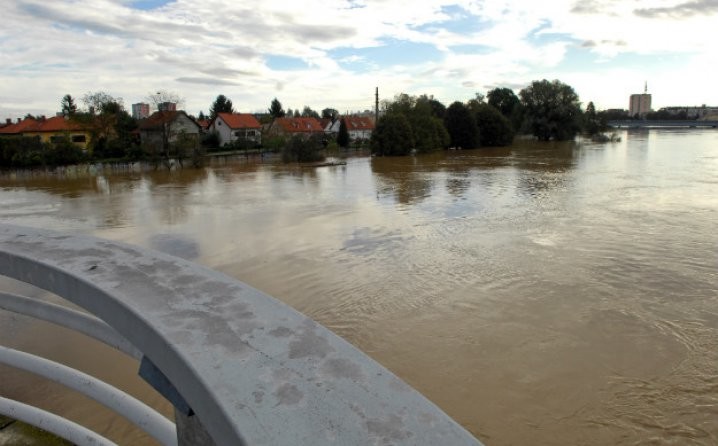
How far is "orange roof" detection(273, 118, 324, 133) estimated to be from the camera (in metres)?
69.4

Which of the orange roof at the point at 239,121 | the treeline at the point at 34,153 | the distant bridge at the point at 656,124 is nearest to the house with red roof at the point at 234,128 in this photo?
the orange roof at the point at 239,121

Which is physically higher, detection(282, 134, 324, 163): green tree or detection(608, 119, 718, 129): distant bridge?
detection(608, 119, 718, 129): distant bridge

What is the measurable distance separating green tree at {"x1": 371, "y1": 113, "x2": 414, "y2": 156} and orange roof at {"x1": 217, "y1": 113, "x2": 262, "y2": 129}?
806 inches

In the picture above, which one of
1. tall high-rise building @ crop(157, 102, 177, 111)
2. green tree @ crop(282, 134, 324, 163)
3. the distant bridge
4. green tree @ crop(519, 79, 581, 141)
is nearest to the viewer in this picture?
green tree @ crop(282, 134, 324, 163)

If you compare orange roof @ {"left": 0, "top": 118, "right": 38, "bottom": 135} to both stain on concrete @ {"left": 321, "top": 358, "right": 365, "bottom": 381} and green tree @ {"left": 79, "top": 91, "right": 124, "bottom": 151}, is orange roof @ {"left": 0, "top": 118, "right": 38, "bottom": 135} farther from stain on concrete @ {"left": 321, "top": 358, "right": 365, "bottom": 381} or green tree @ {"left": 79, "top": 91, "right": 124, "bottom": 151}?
stain on concrete @ {"left": 321, "top": 358, "right": 365, "bottom": 381}

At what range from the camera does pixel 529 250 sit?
13172 mm

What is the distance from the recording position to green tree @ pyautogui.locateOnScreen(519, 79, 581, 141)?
68.6 metres

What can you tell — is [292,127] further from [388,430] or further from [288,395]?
[388,430]

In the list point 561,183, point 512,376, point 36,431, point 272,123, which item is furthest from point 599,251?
point 272,123

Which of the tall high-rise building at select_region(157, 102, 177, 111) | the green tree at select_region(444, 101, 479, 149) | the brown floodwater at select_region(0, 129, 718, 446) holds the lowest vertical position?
the brown floodwater at select_region(0, 129, 718, 446)

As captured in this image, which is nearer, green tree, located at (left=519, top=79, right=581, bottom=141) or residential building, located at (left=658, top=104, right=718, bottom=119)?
green tree, located at (left=519, top=79, right=581, bottom=141)

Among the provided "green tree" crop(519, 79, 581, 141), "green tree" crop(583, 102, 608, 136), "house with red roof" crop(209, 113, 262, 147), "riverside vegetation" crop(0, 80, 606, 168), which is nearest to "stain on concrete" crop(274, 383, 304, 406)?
"riverside vegetation" crop(0, 80, 606, 168)

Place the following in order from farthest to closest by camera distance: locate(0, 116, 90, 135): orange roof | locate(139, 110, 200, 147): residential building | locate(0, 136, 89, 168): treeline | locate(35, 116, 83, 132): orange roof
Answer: locate(0, 116, 90, 135): orange roof, locate(35, 116, 83, 132): orange roof, locate(139, 110, 200, 147): residential building, locate(0, 136, 89, 168): treeline

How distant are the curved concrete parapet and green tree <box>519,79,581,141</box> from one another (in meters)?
73.2
